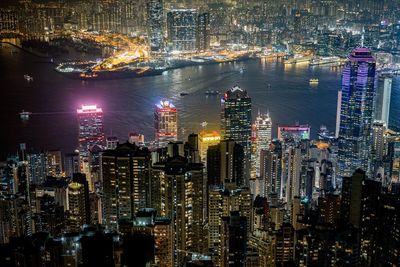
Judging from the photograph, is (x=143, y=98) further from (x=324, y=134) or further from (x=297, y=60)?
(x=297, y=60)

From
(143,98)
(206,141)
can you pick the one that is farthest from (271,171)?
A: (143,98)

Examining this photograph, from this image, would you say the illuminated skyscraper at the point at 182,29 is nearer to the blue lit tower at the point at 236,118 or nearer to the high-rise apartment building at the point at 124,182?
the blue lit tower at the point at 236,118

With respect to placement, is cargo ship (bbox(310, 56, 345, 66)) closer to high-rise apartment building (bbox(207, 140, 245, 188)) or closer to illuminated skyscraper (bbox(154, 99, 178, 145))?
illuminated skyscraper (bbox(154, 99, 178, 145))

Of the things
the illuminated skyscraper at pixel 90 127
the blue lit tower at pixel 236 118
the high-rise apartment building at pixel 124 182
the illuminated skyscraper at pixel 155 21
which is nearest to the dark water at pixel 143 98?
the illuminated skyscraper at pixel 90 127

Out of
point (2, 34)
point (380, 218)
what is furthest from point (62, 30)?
point (380, 218)

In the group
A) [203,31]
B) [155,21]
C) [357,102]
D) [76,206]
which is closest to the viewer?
[76,206]

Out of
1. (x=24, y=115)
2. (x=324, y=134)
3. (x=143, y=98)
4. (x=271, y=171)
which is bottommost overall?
(x=271, y=171)

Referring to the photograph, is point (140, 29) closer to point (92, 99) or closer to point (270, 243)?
point (92, 99)
